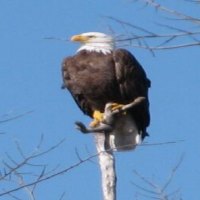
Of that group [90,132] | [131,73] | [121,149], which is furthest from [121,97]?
[90,132]

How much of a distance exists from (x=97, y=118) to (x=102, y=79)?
0.38 m

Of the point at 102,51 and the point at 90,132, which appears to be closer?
the point at 90,132

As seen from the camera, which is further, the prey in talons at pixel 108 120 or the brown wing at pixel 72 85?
the brown wing at pixel 72 85

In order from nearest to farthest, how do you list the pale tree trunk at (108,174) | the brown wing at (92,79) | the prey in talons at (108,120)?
the pale tree trunk at (108,174) < the prey in talons at (108,120) < the brown wing at (92,79)

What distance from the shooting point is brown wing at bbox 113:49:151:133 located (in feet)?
21.3

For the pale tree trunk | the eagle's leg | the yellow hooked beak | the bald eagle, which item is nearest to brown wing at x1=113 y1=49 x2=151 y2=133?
the bald eagle

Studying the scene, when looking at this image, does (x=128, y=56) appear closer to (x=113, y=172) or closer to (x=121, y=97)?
(x=121, y=97)

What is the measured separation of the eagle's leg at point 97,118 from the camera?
595 centimetres

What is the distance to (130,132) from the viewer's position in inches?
246

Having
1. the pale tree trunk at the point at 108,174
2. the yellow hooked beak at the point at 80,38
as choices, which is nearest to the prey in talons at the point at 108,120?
the pale tree trunk at the point at 108,174

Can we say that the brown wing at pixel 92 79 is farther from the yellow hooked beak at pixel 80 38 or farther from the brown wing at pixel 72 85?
the yellow hooked beak at pixel 80 38

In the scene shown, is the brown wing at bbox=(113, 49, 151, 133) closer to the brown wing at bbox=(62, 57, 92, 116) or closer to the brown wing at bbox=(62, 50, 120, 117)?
the brown wing at bbox=(62, 50, 120, 117)

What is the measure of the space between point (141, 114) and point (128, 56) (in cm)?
46

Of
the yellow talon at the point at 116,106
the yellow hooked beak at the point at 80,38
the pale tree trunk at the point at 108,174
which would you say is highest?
the yellow hooked beak at the point at 80,38
